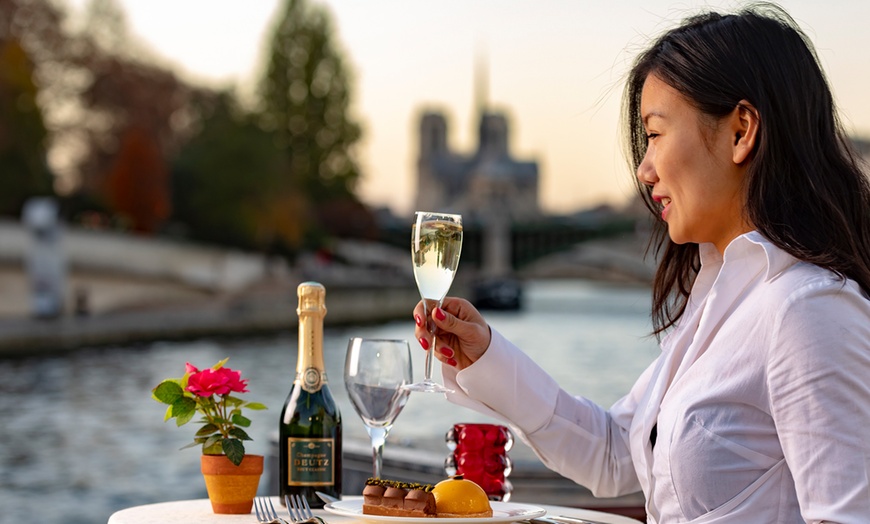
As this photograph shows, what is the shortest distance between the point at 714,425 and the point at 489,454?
2.00 feet

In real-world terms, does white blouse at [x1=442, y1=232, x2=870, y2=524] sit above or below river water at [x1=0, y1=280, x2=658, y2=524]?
above

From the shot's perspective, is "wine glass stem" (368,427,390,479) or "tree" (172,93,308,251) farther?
"tree" (172,93,308,251)

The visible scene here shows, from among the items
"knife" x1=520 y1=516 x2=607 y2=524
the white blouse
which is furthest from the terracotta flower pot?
the white blouse

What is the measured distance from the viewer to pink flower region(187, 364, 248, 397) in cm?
177

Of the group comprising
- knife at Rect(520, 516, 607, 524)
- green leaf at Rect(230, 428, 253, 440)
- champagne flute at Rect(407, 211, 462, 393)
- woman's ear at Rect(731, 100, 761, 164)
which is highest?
woman's ear at Rect(731, 100, 761, 164)

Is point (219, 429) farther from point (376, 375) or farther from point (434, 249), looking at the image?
point (434, 249)

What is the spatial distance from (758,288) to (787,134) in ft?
0.52

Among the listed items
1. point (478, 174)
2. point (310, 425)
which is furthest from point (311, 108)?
point (478, 174)

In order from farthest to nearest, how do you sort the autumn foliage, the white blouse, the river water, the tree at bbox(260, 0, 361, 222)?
the tree at bbox(260, 0, 361, 222)
the autumn foliage
the river water
the white blouse

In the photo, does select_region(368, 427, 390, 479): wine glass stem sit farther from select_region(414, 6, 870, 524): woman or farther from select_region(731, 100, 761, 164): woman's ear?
select_region(731, 100, 761, 164): woman's ear

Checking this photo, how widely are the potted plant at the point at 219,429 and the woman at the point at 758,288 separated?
56cm

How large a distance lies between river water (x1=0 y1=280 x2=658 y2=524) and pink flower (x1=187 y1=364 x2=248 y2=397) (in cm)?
150

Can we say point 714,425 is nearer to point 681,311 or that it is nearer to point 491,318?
point 681,311

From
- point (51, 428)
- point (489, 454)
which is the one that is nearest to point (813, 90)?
point (489, 454)
